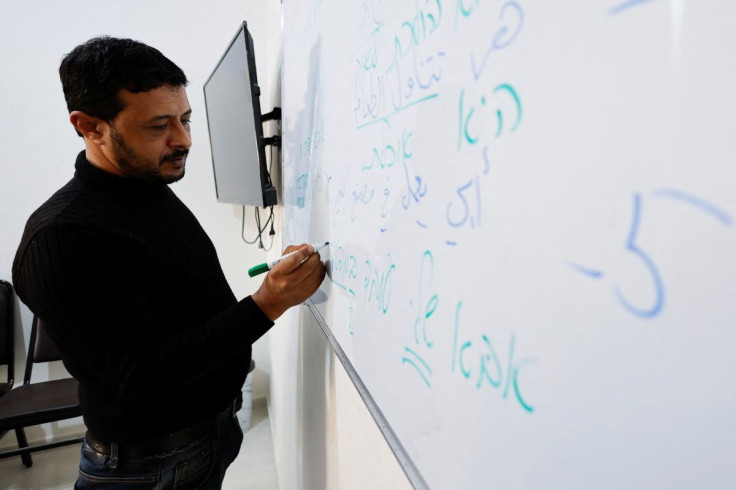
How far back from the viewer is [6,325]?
2021 millimetres

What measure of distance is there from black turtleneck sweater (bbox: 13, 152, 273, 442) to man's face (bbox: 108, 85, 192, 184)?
1.6 inches

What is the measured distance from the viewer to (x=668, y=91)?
174mm

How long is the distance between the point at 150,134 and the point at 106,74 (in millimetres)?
121

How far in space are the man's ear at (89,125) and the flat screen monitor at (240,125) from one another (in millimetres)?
415

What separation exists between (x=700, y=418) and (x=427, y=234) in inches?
8.8

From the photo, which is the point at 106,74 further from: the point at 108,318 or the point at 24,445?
the point at 24,445

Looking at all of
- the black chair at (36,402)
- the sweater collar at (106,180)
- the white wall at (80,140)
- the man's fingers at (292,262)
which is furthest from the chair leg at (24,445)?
the man's fingers at (292,262)

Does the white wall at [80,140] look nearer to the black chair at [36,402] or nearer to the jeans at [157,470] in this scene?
the black chair at [36,402]

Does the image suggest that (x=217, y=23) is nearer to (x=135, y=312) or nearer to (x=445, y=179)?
(x=135, y=312)

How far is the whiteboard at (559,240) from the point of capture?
0.17 m

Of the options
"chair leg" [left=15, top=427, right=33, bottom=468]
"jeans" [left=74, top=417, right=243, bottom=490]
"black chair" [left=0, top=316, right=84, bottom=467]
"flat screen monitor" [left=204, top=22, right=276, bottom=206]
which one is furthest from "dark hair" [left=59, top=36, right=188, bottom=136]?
"chair leg" [left=15, top=427, right=33, bottom=468]

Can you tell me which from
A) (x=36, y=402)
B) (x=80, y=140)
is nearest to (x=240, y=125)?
(x=80, y=140)

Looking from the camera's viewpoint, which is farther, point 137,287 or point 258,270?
point 258,270

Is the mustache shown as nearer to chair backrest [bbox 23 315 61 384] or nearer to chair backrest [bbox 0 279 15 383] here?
chair backrest [bbox 23 315 61 384]
